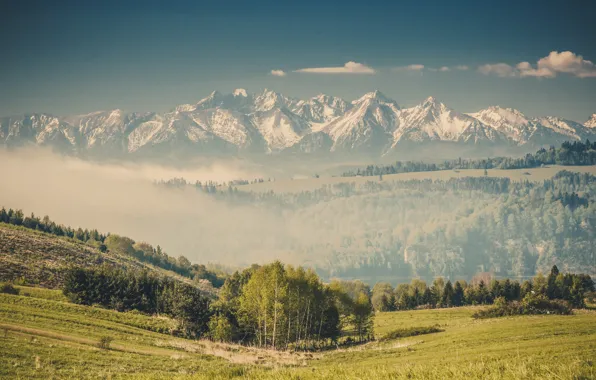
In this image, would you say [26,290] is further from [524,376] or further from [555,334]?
[524,376]

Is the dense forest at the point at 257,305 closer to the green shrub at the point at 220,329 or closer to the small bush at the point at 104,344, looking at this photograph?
the green shrub at the point at 220,329

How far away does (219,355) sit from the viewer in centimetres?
5859

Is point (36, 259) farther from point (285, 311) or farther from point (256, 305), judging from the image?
point (285, 311)

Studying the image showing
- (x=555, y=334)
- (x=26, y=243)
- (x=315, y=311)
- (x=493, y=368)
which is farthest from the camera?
(x=26, y=243)

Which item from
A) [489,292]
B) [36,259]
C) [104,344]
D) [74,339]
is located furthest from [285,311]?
[489,292]

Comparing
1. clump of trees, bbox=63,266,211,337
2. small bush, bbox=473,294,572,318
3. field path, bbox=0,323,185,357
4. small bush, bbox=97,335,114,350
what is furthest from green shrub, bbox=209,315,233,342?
small bush, bbox=473,294,572,318

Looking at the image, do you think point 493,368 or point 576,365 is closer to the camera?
point 576,365

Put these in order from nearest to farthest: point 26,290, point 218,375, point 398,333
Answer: point 218,375 < point 26,290 < point 398,333

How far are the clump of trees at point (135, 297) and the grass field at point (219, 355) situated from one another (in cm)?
547

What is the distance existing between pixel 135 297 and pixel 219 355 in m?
50.7


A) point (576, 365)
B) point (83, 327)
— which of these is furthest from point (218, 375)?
point (83, 327)

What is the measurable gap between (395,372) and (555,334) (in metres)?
46.3

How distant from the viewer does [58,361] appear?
3703 cm

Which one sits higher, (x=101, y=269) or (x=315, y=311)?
(x=101, y=269)
